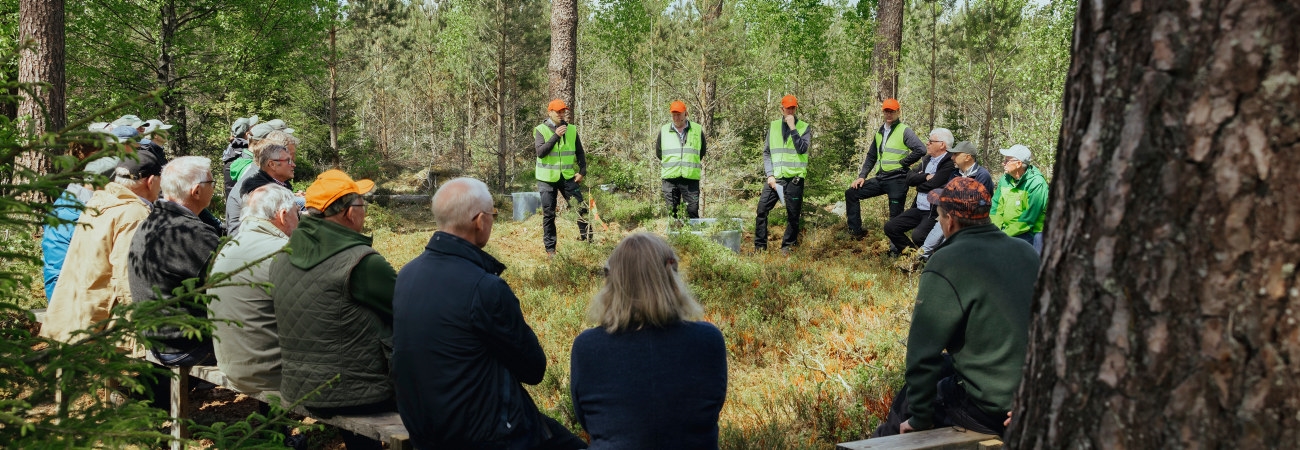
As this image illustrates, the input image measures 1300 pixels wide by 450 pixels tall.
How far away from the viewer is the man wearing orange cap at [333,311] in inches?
139

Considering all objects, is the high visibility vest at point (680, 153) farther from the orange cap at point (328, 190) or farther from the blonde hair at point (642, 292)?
the blonde hair at point (642, 292)

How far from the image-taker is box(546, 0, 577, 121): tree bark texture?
1105 centimetres

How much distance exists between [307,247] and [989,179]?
6.22m

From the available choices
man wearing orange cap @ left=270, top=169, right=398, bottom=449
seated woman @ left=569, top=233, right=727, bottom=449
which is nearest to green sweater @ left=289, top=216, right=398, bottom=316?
man wearing orange cap @ left=270, top=169, right=398, bottom=449

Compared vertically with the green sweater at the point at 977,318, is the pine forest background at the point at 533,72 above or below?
above

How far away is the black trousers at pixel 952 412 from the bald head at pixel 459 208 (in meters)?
2.01

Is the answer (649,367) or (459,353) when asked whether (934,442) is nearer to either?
(649,367)

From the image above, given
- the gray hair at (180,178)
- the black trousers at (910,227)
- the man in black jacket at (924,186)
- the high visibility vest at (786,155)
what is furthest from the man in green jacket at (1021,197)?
the gray hair at (180,178)

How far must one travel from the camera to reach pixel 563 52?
11070 millimetres

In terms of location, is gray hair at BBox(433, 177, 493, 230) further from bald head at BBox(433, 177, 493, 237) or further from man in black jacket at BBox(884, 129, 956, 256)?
man in black jacket at BBox(884, 129, 956, 256)

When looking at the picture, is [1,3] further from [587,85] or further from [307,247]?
[587,85]

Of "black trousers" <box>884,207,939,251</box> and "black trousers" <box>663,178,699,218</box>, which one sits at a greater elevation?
"black trousers" <box>663,178,699,218</box>

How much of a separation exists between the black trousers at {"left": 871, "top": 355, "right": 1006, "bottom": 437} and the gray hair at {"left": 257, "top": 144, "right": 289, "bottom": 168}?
4.66 meters

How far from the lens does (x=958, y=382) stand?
335 centimetres
